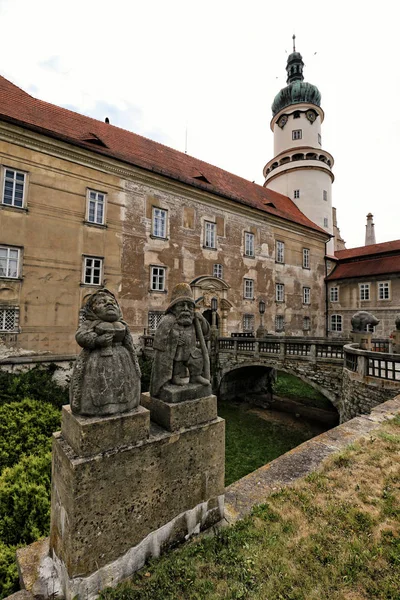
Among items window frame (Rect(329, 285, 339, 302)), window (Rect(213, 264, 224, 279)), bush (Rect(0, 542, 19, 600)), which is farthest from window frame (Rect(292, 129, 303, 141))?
bush (Rect(0, 542, 19, 600))

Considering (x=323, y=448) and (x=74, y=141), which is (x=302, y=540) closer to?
(x=323, y=448)

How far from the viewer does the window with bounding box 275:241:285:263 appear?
23.6m

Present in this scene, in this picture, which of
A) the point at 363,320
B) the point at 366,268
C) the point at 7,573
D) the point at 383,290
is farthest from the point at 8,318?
the point at 366,268

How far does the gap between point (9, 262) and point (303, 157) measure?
29.8 metres

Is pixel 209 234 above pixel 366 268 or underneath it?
above

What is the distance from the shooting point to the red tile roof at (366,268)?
24.4 m

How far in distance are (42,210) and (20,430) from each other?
33.1 feet

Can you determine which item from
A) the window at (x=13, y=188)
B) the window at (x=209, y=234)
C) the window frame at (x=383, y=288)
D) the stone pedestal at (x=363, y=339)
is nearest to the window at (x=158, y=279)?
the window at (x=209, y=234)

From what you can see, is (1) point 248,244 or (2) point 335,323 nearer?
(1) point 248,244

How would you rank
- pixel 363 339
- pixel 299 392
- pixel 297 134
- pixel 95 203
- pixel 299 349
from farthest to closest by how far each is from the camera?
pixel 297 134, pixel 299 392, pixel 95 203, pixel 299 349, pixel 363 339

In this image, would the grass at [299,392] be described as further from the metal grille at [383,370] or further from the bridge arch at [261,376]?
the metal grille at [383,370]

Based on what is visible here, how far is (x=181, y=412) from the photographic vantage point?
2678 mm

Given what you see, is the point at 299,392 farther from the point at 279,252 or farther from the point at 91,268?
the point at 91,268

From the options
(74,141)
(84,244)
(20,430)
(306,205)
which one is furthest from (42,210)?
(306,205)
